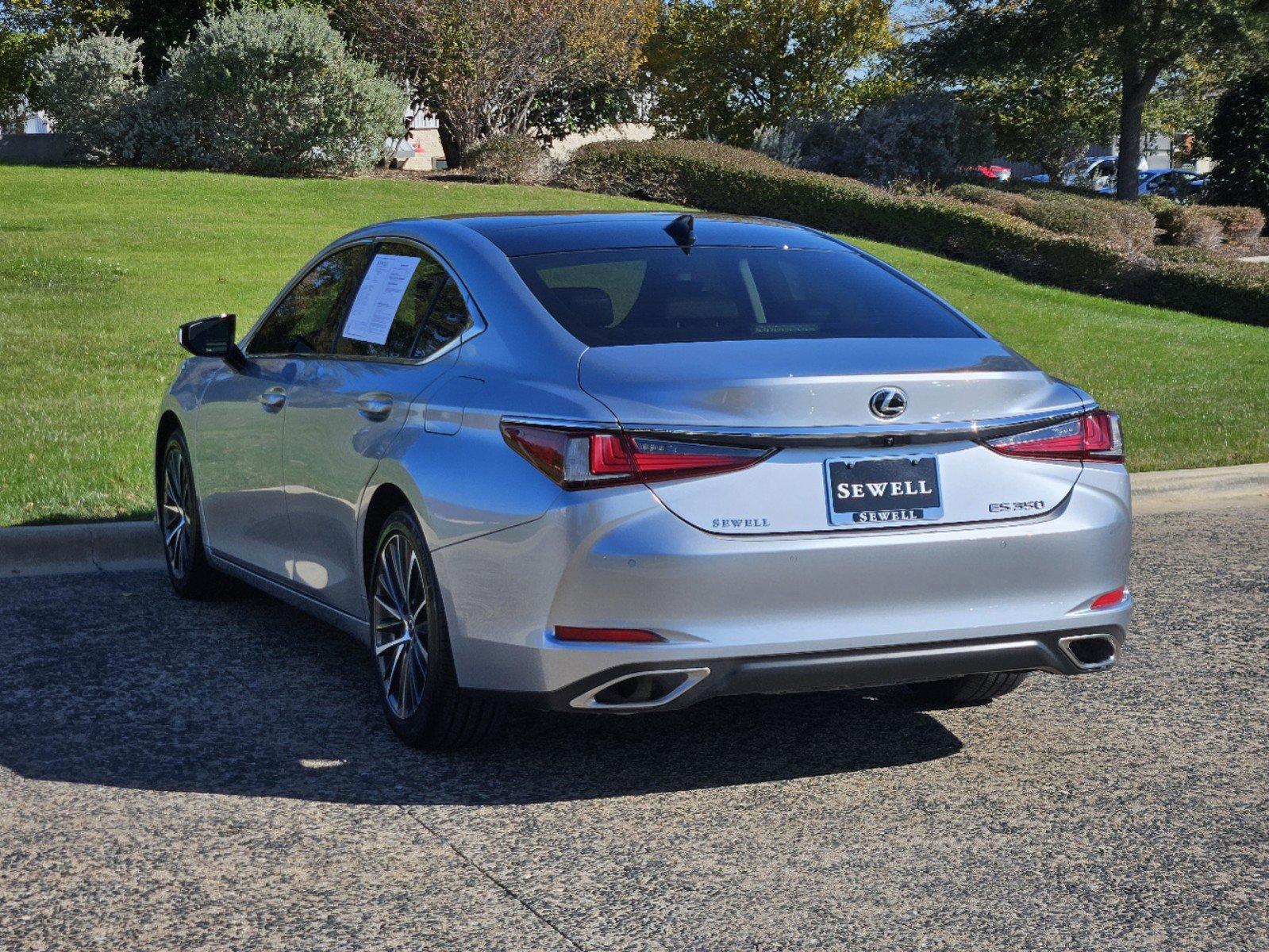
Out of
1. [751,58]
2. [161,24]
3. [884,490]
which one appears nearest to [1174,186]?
[751,58]

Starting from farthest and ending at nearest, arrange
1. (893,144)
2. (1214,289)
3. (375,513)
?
(893,144) → (1214,289) → (375,513)

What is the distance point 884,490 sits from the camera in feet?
13.9

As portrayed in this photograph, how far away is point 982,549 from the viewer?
4.31 m

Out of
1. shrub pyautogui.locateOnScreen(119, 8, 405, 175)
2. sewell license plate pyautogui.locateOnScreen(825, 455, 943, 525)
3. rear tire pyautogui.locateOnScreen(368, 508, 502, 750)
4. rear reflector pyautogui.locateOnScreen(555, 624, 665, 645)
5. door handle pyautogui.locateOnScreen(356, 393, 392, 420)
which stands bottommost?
rear tire pyautogui.locateOnScreen(368, 508, 502, 750)

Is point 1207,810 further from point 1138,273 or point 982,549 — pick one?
point 1138,273

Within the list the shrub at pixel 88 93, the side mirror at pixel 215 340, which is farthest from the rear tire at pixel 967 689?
the shrub at pixel 88 93

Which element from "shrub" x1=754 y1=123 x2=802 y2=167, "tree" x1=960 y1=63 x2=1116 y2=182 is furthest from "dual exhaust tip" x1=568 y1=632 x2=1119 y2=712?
"tree" x1=960 y1=63 x2=1116 y2=182

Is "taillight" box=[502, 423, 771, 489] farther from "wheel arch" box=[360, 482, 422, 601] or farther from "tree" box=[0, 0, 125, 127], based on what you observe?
"tree" box=[0, 0, 125, 127]

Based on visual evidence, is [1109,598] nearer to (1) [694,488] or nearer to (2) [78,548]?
(1) [694,488]

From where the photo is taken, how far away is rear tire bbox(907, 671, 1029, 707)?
543 centimetres

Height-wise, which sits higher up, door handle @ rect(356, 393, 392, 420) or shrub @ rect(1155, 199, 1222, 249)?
door handle @ rect(356, 393, 392, 420)

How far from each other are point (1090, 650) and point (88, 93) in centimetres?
2546

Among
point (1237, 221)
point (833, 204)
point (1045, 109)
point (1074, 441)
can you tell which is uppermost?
point (1045, 109)

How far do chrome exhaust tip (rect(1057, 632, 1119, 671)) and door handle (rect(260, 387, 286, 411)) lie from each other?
9.53ft
